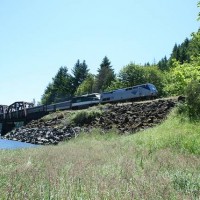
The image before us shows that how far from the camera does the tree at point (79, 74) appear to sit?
116 m

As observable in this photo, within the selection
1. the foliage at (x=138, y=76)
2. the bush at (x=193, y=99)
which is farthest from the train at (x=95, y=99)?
the foliage at (x=138, y=76)

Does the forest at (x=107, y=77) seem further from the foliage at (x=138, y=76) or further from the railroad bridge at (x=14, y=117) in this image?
the railroad bridge at (x=14, y=117)

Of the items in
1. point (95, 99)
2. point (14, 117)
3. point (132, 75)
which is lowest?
point (14, 117)

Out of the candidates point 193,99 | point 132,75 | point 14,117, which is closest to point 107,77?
point 132,75

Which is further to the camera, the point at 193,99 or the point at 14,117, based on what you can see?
the point at 14,117

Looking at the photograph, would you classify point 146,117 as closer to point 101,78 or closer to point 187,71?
point 187,71

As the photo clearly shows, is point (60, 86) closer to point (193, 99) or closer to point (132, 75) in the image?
point (132, 75)

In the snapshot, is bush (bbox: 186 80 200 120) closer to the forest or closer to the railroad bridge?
the forest

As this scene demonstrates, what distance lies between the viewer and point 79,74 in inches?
4589

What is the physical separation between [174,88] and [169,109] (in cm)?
270

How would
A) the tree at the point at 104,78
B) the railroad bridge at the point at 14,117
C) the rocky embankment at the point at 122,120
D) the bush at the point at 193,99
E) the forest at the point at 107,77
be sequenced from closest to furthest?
the bush at the point at 193,99 → the rocky embankment at the point at 122,120 → the railroad bridge at the point at 14,117 → the forest at the point at 107,77 → the tree at the point at 104,78

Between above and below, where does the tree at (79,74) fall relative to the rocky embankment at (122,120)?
above

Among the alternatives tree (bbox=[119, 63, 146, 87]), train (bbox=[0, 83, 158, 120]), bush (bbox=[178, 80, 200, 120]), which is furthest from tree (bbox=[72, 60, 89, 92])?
bush (bbox=[178, 80, 200, 120])

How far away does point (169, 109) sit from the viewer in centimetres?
3312
